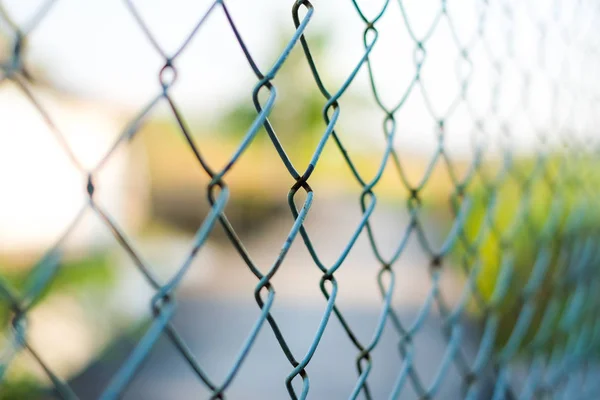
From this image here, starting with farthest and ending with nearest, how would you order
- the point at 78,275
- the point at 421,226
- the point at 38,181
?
the point at 38,181 < the point at 78,275 < the point at 421,226

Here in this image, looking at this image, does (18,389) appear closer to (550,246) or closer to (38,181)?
(38,181)

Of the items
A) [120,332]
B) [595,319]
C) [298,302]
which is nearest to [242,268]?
[298,302]

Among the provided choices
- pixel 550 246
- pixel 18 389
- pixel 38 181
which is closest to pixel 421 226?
pixel 550 246

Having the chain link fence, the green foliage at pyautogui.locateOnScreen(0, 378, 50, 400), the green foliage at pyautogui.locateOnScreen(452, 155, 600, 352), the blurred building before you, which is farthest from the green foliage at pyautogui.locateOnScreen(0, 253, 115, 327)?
the green foliage at pyautogui.locateOnScreen(452, 155, 600, 352)

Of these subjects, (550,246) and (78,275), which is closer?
(550,246)

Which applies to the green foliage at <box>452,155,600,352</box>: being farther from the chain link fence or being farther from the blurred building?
the blurred building

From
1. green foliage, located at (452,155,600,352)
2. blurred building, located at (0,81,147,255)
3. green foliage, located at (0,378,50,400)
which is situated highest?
blurred building, located at (0,81,147,255)

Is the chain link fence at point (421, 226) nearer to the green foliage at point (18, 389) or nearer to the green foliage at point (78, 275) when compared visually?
the green foliage at point (18, 389)

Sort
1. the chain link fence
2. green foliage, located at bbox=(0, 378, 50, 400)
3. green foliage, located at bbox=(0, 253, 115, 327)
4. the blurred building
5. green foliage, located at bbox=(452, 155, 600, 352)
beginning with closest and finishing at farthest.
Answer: the chain link fence
green foliage, located at bbox=(452, 155, 600, 352)
green foliage, located at bbox=(0, 378, 50, 400)
green foliage, located at bbox=(0, 253, 115, 327)
the blurred building

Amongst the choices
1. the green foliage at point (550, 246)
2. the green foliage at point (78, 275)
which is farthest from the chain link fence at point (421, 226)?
the green foliage at point (78, 275)

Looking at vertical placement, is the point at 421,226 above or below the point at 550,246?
below

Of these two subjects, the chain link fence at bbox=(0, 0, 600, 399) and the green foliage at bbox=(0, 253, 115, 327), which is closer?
the chain link fence at bbox=(0, 0, 600, 399)

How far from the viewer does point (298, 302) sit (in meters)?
5.34

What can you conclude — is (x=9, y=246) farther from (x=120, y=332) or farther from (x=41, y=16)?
(x=41, y=16)
